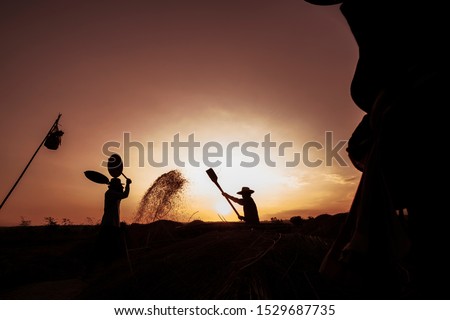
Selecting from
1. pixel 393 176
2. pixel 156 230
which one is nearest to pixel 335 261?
pixel 393 176

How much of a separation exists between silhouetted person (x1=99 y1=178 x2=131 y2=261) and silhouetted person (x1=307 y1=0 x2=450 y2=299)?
5131 mm

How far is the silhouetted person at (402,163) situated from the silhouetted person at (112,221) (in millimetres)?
5131

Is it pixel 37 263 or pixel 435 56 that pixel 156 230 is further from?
pixel 435 56

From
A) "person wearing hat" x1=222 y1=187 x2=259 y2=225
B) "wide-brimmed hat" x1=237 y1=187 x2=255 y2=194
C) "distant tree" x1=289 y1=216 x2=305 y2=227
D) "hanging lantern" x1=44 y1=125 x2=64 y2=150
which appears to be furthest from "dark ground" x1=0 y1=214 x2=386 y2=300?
"distant tree" x1=289 y1=216 x2=305 y2=227

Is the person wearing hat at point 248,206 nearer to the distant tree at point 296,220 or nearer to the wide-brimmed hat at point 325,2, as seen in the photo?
the distant tree at point 296,220

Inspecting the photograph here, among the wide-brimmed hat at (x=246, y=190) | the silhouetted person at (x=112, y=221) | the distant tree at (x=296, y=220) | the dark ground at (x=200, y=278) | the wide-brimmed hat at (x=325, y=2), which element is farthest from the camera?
the distant tree at (x=296, y=220)

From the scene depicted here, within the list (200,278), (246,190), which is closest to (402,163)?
(200,278)

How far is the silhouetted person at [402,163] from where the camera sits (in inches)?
43.4

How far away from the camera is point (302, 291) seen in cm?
220

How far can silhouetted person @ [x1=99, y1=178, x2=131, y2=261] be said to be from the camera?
532 cm

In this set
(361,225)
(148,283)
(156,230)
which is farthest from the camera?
(156,230)

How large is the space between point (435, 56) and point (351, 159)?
820 mm

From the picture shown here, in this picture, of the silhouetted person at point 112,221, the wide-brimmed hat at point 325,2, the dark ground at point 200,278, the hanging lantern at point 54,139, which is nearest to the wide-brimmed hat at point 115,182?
the silhouetted person at point 112,221

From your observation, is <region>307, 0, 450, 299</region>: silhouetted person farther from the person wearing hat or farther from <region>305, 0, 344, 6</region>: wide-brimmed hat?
the person wearing hat
